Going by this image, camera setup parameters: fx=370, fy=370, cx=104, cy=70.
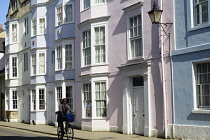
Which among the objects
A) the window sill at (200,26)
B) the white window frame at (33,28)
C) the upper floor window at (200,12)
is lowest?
the window sill at (200,26)

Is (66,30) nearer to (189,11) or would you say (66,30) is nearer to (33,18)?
(33,18)

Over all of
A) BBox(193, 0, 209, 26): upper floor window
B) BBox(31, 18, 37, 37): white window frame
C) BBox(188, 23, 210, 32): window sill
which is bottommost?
BBox(188, 23, 210, 32): window sill

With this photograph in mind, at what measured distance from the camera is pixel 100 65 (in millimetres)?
22219

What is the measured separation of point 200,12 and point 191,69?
2.43 m

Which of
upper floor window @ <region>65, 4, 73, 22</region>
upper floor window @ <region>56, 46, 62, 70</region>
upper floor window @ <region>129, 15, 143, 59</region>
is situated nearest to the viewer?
upper floor window @ <region>129, 15, 143, 59</region>

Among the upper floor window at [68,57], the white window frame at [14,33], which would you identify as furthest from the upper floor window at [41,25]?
the white window frame at [14,33]

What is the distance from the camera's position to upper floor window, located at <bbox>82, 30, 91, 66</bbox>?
2314 centimetres

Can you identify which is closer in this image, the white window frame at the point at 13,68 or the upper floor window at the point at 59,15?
the upper floor window at the point at 59,15

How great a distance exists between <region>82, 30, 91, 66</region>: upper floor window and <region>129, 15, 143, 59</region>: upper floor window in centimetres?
391

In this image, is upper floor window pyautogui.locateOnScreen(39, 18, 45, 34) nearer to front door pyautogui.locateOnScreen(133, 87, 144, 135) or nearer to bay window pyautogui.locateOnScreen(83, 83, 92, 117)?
bay window pyautogui.locateOnScreen(83, 83, 92, 117)

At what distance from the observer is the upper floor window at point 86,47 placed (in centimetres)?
2314

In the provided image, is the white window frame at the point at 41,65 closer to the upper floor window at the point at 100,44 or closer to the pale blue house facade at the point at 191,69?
the upper floor window at the point at 100,44

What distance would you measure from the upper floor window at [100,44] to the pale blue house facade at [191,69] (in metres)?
6.45

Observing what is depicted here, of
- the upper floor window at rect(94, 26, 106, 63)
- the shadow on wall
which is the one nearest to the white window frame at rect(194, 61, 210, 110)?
the shadow on wall
